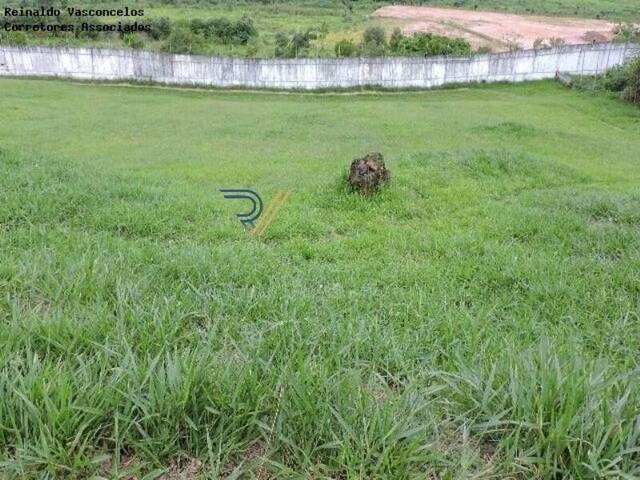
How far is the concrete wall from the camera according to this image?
21438 millimetres

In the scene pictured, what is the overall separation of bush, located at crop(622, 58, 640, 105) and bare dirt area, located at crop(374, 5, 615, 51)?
1039 centimetres

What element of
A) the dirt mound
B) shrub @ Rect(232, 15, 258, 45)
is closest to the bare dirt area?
shrub @ Rect(232, 15, 258, 45)

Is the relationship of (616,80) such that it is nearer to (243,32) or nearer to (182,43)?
(182,43)

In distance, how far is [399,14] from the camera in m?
41.0

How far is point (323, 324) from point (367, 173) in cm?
338

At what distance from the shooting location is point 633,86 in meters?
17.5

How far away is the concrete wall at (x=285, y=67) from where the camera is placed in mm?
21438

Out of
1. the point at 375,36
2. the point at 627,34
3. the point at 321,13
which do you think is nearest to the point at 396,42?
the point at 375,36

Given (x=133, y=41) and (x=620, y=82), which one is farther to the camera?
(x=133, y=41)

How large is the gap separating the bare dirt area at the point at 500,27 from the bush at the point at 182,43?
48.1 ft

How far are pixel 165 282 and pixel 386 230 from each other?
2383 millimetres

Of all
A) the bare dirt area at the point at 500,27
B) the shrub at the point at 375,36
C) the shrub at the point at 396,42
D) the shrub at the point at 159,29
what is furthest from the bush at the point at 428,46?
the shrub at the point at 159,29

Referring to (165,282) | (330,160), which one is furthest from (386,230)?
(330,160)

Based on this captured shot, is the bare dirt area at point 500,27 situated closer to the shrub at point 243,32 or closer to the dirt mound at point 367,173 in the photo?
the shrub at point 243,32
